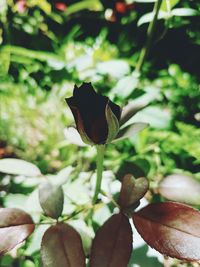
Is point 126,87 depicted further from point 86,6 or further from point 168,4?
point 86,6

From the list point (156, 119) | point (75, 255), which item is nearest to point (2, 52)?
point (156, 119)

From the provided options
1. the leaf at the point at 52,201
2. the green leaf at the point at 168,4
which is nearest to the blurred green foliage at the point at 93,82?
the green leaf at the point at 168,4

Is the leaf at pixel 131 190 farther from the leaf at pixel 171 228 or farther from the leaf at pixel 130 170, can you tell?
the leaf at pixel 130 170

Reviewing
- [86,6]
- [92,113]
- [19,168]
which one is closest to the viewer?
[92,113]

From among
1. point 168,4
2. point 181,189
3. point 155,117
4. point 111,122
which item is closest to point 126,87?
point 155,117

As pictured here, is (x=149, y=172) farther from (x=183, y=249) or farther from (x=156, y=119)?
(x=183, y=249)

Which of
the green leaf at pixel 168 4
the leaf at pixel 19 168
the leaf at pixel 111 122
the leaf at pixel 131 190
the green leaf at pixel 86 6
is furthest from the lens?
the green leaf at pixel 86 6

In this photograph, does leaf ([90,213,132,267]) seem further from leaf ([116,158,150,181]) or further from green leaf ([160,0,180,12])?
green leaf ([160,0,180,12])
